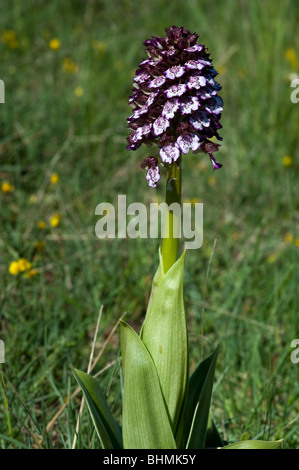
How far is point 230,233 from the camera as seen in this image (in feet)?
11.6

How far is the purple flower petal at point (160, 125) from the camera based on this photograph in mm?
1481

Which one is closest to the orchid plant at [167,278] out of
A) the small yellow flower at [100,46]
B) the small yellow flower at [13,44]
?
the small yellow flower at [13,44]

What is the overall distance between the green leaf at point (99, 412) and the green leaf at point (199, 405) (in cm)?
21

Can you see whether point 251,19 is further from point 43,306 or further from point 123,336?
point 123,336

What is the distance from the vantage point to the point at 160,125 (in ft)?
4.88

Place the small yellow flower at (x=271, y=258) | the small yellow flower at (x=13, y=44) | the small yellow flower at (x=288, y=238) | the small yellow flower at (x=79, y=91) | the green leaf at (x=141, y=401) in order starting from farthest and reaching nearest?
the small yellow flower at (x=13, y=44)
the small yellow flower at (x=79, y=91)
the small yellow flower at (x=288, y=238)
the small yellow flower at (x=271, y=258)
the green leaf at (x=141, y=401)

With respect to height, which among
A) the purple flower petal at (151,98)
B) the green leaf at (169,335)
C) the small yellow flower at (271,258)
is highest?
the purple flower petal at (151,98)

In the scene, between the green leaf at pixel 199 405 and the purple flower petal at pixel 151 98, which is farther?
the green leaf at pixel 199 405

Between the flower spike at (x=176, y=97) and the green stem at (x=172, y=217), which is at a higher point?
the flower spike at (x=176, y=97)

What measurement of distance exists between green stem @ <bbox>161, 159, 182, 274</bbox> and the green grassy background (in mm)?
427

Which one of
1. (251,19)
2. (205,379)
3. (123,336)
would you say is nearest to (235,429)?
(205,379)

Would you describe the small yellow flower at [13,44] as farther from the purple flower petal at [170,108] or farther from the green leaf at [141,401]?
the green leaf at [141,401]

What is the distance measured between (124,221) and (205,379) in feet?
6.08

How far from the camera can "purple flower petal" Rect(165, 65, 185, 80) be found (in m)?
1.45
